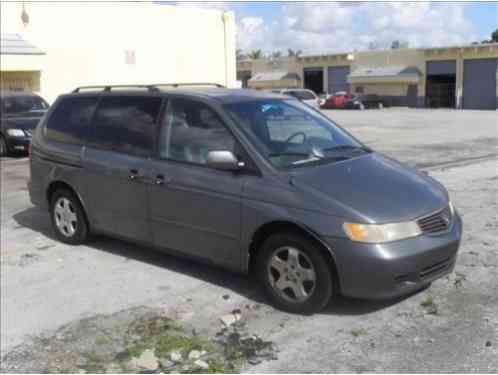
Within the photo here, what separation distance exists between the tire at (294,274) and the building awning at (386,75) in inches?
1923

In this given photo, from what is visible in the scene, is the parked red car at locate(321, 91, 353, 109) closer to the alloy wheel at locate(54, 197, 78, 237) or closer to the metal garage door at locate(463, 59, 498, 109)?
the metal garage door at locate(463, 59, 498, 109)

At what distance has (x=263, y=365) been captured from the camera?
3908 millimetres

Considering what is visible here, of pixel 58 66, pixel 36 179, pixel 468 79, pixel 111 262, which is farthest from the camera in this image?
pixel 468 79

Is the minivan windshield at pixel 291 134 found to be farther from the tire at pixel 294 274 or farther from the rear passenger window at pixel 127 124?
the rear passenger window at pixel 127 124

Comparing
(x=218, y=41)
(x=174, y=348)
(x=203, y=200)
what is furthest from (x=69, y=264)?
(x=218, y=41)

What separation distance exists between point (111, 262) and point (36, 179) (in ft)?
5.08

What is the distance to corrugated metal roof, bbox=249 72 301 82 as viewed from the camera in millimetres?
61844

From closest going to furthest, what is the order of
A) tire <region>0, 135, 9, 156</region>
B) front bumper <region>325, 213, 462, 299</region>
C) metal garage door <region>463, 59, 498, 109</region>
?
1. front bumper <region>325, 213, 462, 299</region>
2. tire <region>0, 135, 9, 156</region>
3. metal garage door <region>463, 59, 498, 109</region>

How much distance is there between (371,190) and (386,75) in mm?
50266

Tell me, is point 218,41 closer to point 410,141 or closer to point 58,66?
point 58,66

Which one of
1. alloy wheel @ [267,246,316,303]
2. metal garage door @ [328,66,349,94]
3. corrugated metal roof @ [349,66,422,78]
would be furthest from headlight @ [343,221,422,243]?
metal garage door @ [328,66,349,94]

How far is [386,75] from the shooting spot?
52844 millimetres

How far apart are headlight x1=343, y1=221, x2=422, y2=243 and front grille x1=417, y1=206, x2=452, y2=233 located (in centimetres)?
17

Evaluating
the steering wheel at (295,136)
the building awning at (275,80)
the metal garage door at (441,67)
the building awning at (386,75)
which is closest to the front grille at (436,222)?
the steering wheel at (295,136)
